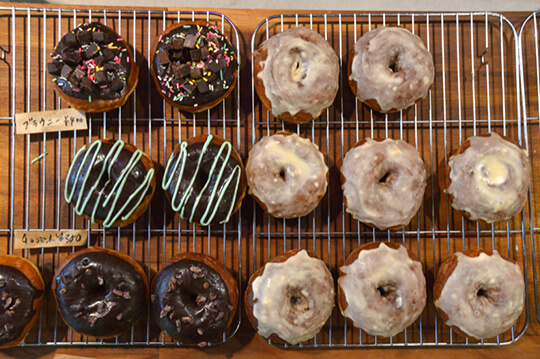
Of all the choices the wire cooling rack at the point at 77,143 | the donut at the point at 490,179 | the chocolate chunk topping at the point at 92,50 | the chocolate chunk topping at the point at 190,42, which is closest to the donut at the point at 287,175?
the wire cooling rack at the point at 77,143

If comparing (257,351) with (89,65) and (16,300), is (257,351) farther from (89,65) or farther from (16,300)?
(89,65)

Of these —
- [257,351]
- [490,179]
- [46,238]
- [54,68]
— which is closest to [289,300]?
[257,351]

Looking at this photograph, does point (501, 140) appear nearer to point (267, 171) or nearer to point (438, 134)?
point (438, 134)

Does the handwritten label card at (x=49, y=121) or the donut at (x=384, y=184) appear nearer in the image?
the donut at (x=384, y=184)

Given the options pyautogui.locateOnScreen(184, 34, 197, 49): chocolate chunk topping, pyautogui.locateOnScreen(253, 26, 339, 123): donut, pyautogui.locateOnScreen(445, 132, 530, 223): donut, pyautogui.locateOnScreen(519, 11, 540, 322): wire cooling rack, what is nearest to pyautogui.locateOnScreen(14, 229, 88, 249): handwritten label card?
pyautogui.locateOnScreen(184, 34, 197, 49): chocolate chunk topping

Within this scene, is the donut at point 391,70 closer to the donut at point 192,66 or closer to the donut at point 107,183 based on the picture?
the donut at point 192,66

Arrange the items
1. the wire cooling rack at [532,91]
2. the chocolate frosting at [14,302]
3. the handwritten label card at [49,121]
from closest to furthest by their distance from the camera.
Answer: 1. the chocolate frosting at [14,302]
2. the handwritten label card at [49,121]
3. the wire cooling rack at [532,91]

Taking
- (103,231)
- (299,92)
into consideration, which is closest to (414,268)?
(299,92)
